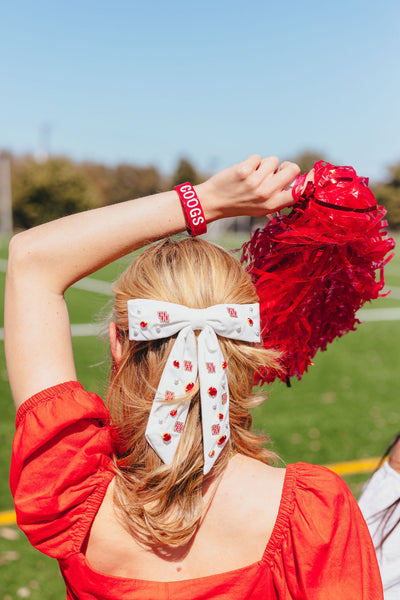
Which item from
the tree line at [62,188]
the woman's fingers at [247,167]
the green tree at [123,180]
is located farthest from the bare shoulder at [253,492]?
the green tree at [123,180]

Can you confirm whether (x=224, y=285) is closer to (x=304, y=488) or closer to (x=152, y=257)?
(x=152, y=257)

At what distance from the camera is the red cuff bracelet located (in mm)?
1348

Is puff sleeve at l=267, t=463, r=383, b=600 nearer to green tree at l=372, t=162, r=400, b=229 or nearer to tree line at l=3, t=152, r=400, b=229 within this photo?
tree line at l=3, t=152, r=400, b=229

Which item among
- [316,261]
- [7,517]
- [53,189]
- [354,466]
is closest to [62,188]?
[53,189]

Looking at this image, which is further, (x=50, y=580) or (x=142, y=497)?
(x=50, y=580)

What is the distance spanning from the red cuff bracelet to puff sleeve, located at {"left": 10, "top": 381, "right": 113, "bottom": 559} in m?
0.47

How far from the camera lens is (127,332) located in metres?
1.36

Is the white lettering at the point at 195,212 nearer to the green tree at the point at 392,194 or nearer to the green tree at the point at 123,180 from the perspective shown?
the green tree at the point at 392,194

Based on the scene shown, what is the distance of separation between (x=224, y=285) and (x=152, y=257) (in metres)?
0.18

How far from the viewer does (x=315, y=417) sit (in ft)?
19.4

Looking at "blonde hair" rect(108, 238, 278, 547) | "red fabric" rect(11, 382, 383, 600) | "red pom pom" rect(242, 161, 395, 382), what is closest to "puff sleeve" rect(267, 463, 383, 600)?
"red fabric" rect(11, 382, 383, 600)

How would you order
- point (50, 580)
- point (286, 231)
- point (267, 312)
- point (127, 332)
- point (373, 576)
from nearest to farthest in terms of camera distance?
point (373, 576) → point (127, 332) → point (286, 231) → point (267, 312) → point (50, 580)

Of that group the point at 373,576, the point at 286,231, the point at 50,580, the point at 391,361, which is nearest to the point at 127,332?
the point at 286,231

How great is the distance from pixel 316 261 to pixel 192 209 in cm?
40
